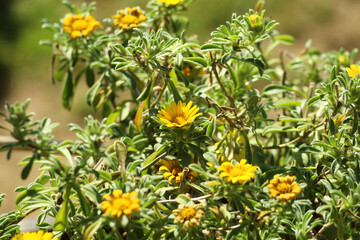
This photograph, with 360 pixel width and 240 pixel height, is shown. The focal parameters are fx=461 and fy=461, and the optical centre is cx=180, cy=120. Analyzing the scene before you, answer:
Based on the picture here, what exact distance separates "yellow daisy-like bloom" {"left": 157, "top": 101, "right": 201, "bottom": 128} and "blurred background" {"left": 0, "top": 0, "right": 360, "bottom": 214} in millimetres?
2005

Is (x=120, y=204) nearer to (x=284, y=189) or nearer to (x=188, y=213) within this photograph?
(x=188, y=213)

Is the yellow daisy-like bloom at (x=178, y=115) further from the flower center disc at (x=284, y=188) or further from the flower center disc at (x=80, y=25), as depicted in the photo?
the flower center disc at (x=80, y=25)

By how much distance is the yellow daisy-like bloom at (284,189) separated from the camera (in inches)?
39.6

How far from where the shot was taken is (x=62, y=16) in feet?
11.5

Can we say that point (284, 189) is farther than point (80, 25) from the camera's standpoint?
No

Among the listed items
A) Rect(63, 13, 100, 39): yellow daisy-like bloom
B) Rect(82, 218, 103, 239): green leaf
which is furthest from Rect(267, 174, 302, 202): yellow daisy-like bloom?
Rect(63, 13, 100, 39): yellow daisy-like bloom

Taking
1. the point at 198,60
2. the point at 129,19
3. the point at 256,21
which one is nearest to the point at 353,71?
the point at 256,21

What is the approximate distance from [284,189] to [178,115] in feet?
1.14

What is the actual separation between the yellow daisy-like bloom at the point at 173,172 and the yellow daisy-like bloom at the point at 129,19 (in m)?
0.48

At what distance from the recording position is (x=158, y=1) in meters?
1.60

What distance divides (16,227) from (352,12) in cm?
320

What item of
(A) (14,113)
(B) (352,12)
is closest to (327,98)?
(A) (14,113)

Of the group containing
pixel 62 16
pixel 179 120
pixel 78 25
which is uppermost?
pixel 62 16

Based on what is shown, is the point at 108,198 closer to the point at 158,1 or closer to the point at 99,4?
the point at 158,1
